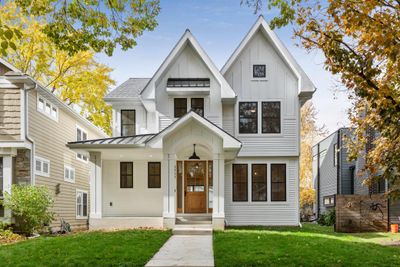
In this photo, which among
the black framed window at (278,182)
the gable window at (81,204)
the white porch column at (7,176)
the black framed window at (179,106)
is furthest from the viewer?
the gable window at (81,204)

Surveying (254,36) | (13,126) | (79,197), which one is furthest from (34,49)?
(254,36)

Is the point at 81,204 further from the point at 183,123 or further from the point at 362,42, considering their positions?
the point at 362,42

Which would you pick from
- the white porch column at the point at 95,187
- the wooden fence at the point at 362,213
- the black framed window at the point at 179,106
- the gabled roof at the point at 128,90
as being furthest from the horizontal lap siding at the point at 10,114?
the wooden fence at the point at 362,213

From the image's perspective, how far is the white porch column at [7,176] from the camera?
15.9 meters

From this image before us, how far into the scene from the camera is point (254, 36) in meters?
19.0

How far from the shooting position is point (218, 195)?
15.5 metres

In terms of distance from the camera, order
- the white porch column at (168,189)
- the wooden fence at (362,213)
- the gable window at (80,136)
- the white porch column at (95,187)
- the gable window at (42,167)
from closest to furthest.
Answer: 1. the white porch column at (168,189)
2. the white porch column at (95,187)
3. the gable window at (42,167)
4. the wooden fence at (362,213)
5. the gable window at (80,136)

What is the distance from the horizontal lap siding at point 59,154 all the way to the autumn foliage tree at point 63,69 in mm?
7422

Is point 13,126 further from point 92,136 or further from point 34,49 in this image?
point 34,49

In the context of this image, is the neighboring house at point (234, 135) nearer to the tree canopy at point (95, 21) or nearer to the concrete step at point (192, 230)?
Result: the concrete step at point (192, 230)

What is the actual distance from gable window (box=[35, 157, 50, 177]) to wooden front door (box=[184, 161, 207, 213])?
5863 mm

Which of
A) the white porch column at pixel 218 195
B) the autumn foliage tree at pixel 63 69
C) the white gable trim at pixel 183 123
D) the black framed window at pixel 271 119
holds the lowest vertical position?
the white porch column at pixel 218 195

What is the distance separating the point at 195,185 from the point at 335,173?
12839 mm

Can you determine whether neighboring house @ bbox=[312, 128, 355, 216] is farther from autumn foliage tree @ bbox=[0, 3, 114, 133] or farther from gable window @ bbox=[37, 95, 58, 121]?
autumn foliage tree @ bbox=[0, 3, 114, 133]
